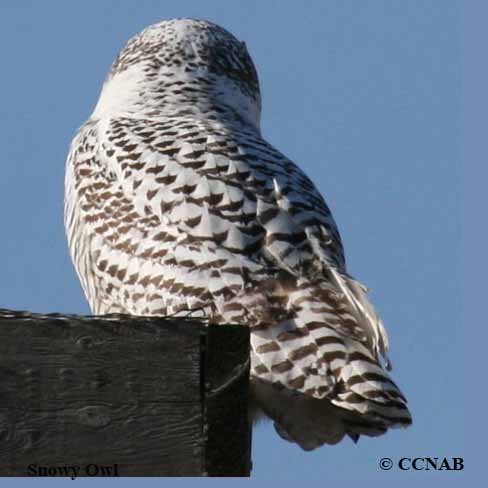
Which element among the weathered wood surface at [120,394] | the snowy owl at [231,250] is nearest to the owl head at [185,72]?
the snowy owl at [231,250]

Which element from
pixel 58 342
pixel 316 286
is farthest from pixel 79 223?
pixel 58 342

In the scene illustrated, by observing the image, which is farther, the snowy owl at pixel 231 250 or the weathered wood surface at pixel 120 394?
the snowy owl at pixel 231 250

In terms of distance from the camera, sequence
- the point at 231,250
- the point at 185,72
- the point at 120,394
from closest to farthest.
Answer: the point at 120,394
the point at 231,250
the point at 185,72

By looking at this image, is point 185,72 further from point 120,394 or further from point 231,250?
point 120,394

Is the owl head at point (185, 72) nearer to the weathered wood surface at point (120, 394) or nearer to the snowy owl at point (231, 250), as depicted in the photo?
the snowy owl at point (231, 250)

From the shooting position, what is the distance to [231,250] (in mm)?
4715

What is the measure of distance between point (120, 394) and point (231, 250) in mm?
1992

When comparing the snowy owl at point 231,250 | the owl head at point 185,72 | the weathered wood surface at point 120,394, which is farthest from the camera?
the owl head at point 185,72

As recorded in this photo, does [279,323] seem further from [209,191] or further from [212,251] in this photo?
[209,191]

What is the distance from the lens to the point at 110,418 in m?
2.74

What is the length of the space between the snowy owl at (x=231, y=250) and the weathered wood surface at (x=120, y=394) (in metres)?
1.09

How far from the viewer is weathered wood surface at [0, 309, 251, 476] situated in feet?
8.94

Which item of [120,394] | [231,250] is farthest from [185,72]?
[120,394]

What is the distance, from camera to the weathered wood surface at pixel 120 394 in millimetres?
2725
